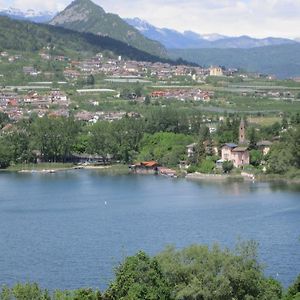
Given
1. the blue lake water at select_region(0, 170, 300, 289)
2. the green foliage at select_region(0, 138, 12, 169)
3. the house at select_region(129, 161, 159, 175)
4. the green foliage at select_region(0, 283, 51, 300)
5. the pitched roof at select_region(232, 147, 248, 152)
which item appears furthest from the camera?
the green foliage at select_region(0, 138, 12, 169)

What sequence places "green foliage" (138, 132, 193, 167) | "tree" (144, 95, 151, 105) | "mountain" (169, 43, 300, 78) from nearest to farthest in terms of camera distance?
"green foliage" (138, 132, 193, 167)
"tree" (144, 95, 151, 105)
"mountain" (169, 43, 300, 78)

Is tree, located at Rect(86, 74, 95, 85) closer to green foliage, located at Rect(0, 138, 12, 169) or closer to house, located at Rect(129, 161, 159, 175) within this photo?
green foliage, located at Rect(0, 138, 12, 169)

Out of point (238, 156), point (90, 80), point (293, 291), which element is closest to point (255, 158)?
point (238, 156)

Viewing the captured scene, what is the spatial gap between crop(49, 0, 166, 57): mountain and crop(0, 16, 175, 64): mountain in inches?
336

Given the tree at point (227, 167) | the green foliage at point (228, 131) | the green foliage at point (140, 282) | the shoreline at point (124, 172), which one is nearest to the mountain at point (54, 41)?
the green foliage at point (228, 131)

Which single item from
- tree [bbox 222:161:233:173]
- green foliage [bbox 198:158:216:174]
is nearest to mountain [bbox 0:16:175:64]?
green foliage [bbox 198:158:216:174]

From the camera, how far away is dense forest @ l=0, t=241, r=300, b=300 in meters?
9.05

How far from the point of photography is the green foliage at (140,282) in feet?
29.7

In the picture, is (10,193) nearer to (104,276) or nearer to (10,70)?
(104,276)

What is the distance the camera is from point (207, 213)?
18.9 meters

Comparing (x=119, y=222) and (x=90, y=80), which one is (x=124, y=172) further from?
(x=90, y=80)

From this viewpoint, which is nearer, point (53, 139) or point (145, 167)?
point (145, 167)

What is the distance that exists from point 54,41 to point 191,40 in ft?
372

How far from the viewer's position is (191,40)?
170875 mm
